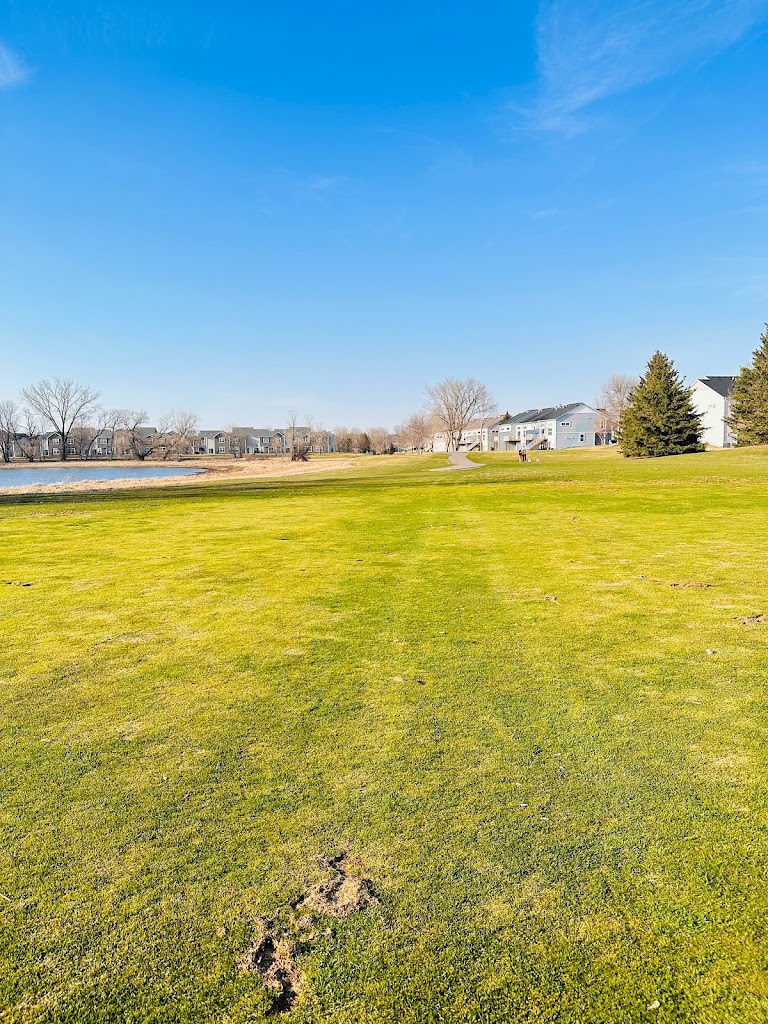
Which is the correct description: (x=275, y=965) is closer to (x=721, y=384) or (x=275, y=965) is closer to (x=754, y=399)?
(x=754, y=399)

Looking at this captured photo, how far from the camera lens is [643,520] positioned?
48.5 feet

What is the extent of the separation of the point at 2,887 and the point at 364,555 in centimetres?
810

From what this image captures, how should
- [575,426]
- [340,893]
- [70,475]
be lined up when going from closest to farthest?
[340,893] → [70,475] → [575,426]

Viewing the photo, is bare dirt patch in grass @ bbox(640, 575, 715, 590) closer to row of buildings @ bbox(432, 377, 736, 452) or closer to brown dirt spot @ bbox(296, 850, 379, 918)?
brown dirt spot @ bbox(296, 850, 379, 918)

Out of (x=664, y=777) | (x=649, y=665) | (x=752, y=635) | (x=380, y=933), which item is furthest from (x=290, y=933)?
(x=752, y=635)

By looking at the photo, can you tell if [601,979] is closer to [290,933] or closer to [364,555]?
[290,933]

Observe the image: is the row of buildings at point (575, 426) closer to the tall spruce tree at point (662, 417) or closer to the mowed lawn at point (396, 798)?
the tall spruce tree at point (662, 417)

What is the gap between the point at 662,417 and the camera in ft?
176

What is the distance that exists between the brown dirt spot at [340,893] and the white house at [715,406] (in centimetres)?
7631

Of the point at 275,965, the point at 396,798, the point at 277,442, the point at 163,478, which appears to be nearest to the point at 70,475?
the point at 163,478

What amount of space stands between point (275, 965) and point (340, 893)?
16.4 inches

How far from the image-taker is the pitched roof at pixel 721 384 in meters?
71.2

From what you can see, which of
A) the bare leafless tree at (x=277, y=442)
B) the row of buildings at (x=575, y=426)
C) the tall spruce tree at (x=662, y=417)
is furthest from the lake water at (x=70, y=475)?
the bare leafless tree at (x=277, y=442)

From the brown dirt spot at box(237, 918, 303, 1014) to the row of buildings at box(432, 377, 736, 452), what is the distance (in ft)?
219
